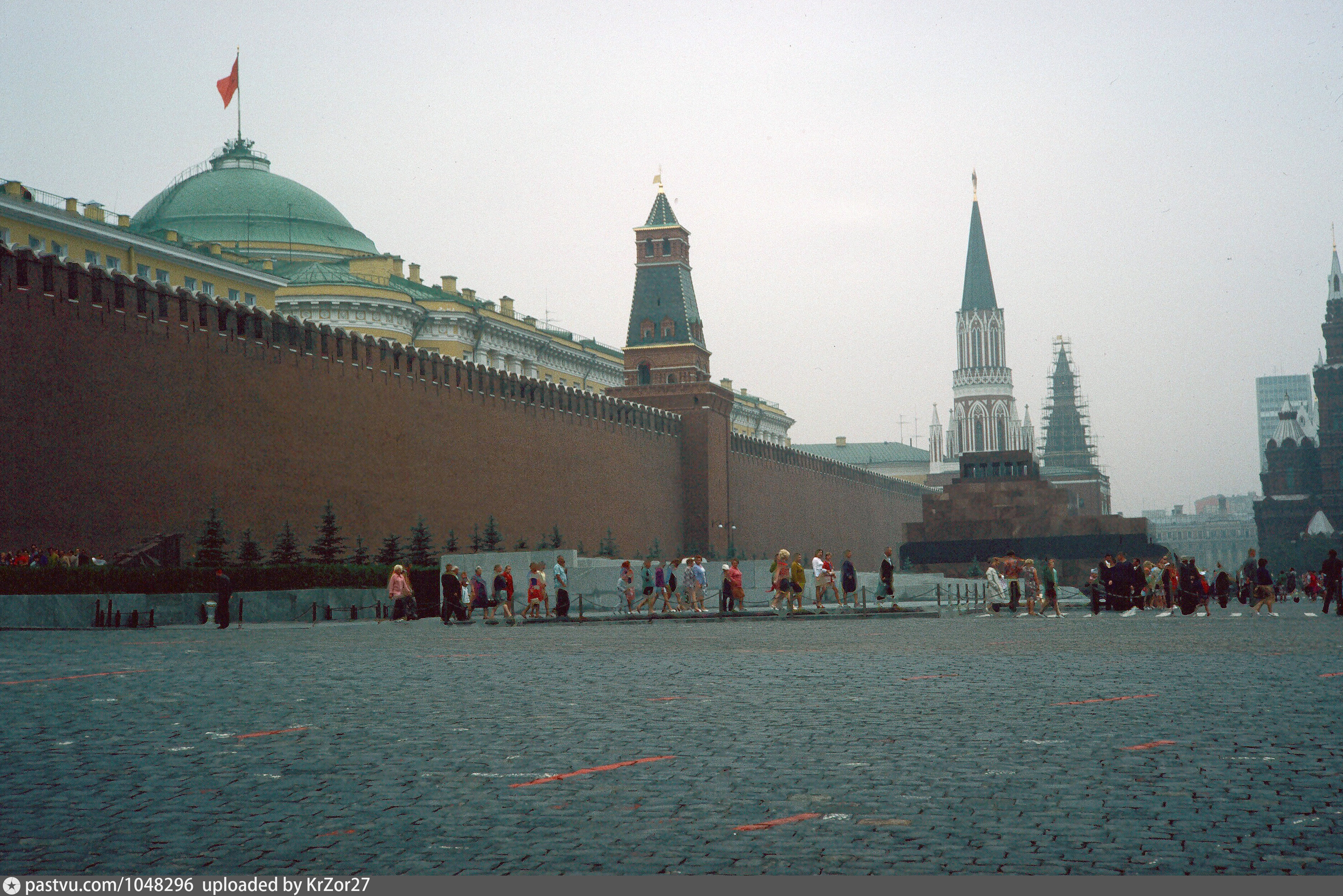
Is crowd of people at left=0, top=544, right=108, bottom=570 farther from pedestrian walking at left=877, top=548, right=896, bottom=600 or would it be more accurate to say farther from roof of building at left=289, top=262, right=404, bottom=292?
roof of building at left=289, top=262, right=404, bottom=292

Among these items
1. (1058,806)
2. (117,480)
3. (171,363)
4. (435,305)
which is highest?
(435,305)

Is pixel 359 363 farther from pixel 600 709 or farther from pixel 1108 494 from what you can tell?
pixel 1108 494

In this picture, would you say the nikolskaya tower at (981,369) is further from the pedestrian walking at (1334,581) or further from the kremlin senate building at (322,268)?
the pedestrian walking at (1334,581)

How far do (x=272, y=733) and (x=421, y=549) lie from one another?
24737 millimetres

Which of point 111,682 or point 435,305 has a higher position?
point 435,305

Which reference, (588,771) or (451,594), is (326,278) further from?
(588,771)

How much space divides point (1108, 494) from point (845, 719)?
4784 inches

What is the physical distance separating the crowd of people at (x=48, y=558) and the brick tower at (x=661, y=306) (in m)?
30.4

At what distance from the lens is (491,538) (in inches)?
1374

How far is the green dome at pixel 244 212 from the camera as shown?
4900 centimetres

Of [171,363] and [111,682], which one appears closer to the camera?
[111,682]

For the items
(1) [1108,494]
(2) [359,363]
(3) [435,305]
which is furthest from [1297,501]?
(2) [359,363]

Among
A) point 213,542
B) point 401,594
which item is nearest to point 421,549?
point 213,542

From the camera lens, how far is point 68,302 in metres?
23.8
